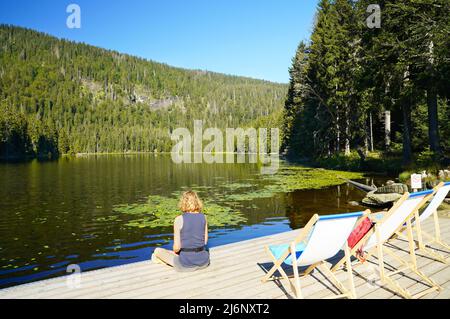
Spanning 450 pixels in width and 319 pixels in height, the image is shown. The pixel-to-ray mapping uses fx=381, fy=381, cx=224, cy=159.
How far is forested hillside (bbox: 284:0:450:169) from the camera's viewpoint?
813 inches

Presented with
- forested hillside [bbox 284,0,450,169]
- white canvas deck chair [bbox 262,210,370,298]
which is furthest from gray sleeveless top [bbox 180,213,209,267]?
forested hillside [bbox 284,0,450,169]

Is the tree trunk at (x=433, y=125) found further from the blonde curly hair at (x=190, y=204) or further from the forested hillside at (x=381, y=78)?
the blonde curly hair at (x=190, y=204)

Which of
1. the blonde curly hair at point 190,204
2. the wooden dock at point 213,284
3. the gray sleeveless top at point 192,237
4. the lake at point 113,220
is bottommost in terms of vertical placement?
the lake at point 113,220

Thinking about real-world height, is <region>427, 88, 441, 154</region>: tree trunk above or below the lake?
above

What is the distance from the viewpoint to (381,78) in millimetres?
24688

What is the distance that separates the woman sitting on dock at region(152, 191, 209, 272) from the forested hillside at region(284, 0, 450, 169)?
17.9 metres

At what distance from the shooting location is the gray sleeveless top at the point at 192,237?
229 inches

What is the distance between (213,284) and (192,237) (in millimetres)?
812

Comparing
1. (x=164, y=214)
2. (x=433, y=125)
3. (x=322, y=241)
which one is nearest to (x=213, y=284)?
(x=322, y=241)

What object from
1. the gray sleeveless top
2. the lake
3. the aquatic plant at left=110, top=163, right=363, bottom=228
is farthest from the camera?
the aquatic plant at left=110, top=163, right=363, bottom=228

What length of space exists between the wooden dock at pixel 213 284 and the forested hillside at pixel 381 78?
673 inches

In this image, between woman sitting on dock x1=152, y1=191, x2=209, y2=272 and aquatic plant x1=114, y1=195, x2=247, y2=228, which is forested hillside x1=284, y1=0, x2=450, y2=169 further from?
woman sitting on dock x1=152, y1=191, x2=209, y2=272

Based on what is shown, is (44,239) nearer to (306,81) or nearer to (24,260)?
(24,260)

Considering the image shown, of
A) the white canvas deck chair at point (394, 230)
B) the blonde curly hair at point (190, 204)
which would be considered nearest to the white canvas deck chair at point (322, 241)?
the white canvas deck chair at point (394, 230)
